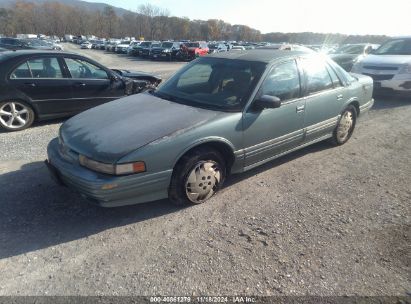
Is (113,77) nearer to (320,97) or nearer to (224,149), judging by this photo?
(224,149)

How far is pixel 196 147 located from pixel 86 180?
1131 mm

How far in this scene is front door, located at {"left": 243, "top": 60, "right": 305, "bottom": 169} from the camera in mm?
3816

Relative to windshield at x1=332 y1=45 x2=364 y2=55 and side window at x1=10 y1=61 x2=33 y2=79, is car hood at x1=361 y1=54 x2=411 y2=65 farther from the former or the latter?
side window at x1=10 y1=61 x2=33 y2=79

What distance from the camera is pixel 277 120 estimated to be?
13.2 feet

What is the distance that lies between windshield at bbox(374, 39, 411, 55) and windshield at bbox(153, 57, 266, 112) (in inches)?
301

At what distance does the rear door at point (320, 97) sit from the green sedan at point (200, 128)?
0.6 inches

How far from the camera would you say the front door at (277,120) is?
12.5 feet

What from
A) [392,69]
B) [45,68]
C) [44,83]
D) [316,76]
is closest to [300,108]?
[316,76]

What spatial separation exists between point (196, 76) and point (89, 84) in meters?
3.14

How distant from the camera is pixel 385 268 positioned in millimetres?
2727

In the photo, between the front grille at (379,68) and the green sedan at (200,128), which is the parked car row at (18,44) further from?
the green sedan at (200,128)

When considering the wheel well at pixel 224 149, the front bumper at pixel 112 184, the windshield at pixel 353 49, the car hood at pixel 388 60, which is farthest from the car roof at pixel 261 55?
the windshield at pixel 353 49

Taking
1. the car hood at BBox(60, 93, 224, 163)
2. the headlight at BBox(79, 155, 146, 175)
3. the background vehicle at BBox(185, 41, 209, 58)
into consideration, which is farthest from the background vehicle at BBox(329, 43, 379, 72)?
the background vehicle at BBox(185, 41, 209, 58)

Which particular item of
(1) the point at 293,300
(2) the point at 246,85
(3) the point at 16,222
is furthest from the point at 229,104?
(3) the point at 16,222
